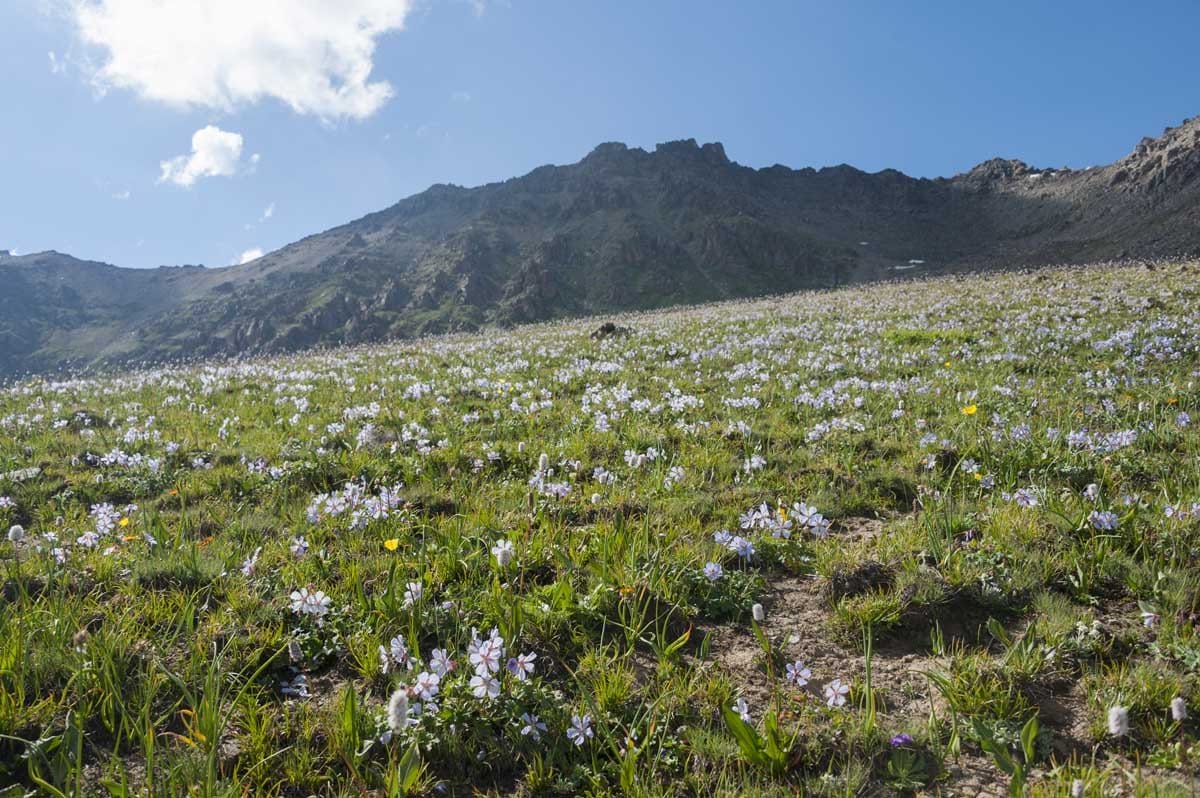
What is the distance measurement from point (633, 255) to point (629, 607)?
517 feet

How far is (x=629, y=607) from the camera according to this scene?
385 cm

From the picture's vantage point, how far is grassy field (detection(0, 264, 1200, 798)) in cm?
276

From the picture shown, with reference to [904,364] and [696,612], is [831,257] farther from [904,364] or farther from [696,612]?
[696,612]

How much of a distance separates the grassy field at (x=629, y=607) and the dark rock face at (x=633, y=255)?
366 ft

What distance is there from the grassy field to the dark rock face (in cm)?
11162

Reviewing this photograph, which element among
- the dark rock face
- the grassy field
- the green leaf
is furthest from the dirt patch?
the dark rock face

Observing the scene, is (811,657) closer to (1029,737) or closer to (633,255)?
(1029,737)

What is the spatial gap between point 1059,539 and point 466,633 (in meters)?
4.32

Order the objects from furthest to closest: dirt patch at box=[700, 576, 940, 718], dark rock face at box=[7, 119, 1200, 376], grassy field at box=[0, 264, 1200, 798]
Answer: dark rock face at box=[7, 119, 1200, 376] → dirt patch at box=[700, 576, 940, 718] → grassy field at box=[0, 264, 1200, 798]

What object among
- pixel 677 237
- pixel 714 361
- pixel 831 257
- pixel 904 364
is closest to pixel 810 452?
pixel 904 364

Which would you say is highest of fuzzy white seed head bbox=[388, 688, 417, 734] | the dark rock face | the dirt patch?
the dark rock face

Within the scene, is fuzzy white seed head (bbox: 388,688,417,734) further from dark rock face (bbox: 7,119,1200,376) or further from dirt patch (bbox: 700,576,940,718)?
dark rock face (bbox: 7,119,1200,376)

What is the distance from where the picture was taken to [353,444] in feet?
26.0

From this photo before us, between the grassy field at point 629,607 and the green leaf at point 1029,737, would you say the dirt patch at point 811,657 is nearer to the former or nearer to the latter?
the grassy field at point 629,607
